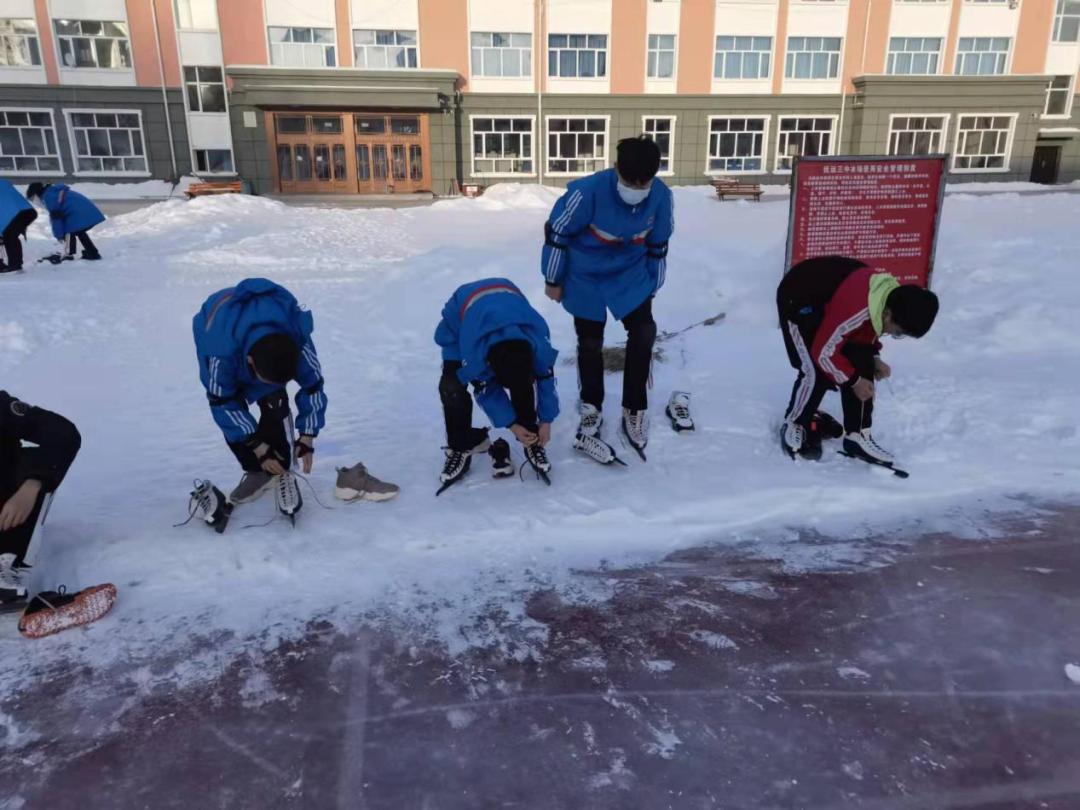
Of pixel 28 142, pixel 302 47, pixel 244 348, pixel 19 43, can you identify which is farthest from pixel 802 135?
pixel 244 348

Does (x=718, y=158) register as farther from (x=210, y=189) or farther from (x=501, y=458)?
(x=501, y=458)

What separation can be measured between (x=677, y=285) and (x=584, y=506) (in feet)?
14.5

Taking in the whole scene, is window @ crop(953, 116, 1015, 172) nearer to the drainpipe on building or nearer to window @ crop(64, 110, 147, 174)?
the drainpipe on building

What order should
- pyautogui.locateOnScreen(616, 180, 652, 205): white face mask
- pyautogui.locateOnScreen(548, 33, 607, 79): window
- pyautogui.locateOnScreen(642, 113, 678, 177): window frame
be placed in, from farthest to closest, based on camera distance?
pyautogui.locateOnScreen(642, 113, 678, 177): window frame < pyautogui.locateOnScreen(548, 33, 607, 79): window < pyautogui.locateOnScreen(616, 180, 652, 205): white face mask

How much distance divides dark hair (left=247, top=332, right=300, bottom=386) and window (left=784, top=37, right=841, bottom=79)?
30.5m

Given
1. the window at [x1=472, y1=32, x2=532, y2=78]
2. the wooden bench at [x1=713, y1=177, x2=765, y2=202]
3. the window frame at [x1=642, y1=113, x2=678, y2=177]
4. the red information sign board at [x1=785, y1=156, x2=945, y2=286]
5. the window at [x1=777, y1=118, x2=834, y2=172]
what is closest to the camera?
the red information sign board at [x1=785, y1=156, x2=945, y2=286]

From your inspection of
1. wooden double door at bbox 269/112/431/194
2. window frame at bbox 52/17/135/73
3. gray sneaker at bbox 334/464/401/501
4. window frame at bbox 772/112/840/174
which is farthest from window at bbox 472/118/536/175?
gray sneaker at bbox 334/464/401/501

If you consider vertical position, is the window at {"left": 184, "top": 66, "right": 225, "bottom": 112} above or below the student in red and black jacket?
above

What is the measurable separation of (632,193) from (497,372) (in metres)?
1.41

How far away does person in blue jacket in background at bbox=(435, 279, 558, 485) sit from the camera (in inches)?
142

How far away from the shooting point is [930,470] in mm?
4363

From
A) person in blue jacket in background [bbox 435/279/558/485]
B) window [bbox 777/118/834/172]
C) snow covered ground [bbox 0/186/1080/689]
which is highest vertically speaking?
window [bbox 777/118/834/172]

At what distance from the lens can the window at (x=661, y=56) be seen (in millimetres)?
27953

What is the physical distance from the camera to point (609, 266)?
445 centimetres
